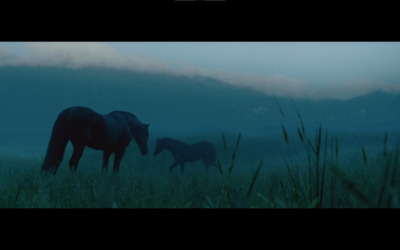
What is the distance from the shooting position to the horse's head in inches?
193

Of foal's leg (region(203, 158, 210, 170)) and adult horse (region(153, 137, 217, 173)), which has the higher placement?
adult horse (region(153, 137, 217, 173))

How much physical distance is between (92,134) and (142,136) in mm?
643

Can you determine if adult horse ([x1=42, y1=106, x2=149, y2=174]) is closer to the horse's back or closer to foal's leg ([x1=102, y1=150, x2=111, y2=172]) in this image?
foal's leg ([x1=102, y1=150, x2=111, y2=172])

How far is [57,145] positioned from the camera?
424 cm

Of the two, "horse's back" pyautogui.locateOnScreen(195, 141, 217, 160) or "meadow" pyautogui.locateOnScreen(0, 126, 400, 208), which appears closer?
"meadow" pyautogui.locateOnScreen(0, 126, 400, 208)

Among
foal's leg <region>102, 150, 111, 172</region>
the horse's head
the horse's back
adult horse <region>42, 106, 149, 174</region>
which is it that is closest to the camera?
adult horse <region>42, 106, 149, 174</region>

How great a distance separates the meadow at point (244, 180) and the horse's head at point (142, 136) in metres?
0.14

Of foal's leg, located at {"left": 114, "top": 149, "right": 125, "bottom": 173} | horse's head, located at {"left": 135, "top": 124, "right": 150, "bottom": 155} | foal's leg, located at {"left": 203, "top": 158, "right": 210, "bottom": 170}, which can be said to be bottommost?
foal's leg, located at {"left": 203, "top": 158, "right": 210, "bottom": 170}

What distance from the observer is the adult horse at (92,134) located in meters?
4.18

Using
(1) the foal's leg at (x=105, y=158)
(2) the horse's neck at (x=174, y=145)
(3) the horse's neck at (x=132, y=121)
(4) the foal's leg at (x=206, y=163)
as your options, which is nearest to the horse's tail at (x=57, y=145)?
(1) the foal's leg at (x=105, y=158)

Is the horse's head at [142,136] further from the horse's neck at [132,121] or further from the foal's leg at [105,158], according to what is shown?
the foal's leg at [105,158]

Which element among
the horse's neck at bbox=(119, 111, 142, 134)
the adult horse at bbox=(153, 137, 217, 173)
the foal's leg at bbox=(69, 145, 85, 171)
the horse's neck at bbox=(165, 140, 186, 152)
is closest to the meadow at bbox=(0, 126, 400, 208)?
the foal's leg at bbox=(69, 145, 85, 171)
